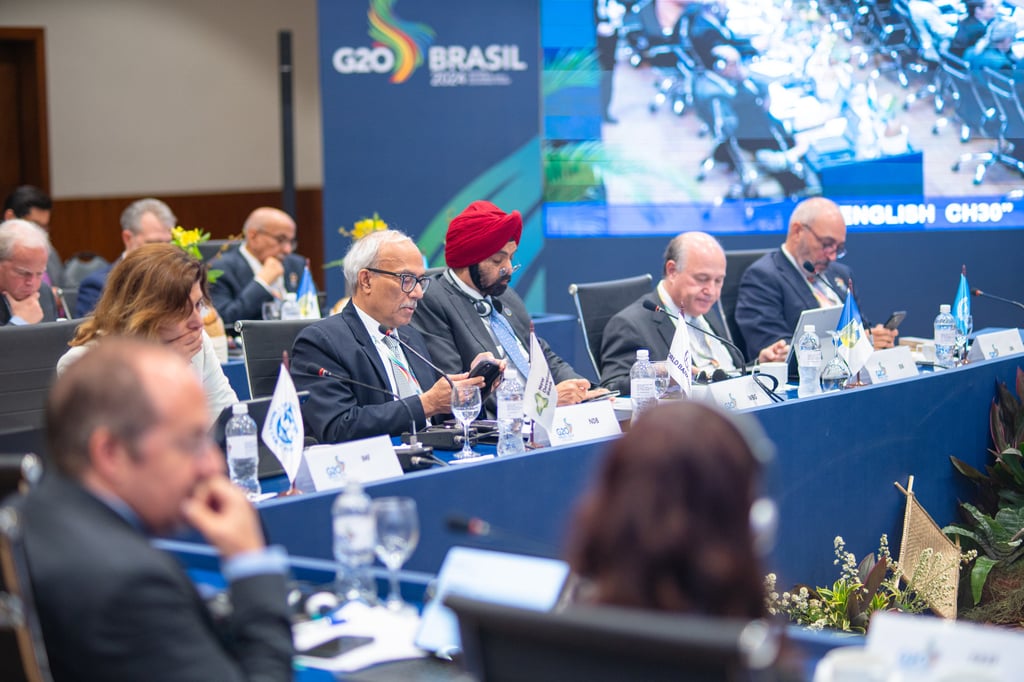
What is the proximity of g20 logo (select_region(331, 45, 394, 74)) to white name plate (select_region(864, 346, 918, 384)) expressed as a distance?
4226 mm

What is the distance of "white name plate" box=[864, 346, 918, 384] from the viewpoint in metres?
4.27

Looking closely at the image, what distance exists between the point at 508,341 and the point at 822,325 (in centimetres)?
118

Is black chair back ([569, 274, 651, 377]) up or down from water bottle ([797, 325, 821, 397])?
up

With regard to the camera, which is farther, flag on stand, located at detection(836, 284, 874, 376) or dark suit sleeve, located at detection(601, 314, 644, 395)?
dark suit sleeve, located at detection(601, 314, 644, 395)

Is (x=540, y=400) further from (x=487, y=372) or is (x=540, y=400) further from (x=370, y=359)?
(x=370, y=359)

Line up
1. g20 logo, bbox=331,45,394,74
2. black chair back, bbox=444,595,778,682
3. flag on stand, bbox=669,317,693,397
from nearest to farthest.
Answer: black chair back, bbox=444,595,778,682
flag on stand, bbox=669,317,693,397
g20 logo, bbox=331,45,394,74

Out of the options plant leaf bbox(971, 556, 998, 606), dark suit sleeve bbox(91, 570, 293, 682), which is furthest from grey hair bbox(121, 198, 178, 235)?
dark suit sleeve bbox(91, 570, 293, 682)

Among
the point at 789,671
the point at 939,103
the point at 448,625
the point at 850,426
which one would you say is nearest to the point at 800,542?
the point at 850,426

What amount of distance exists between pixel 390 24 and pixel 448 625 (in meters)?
6.32

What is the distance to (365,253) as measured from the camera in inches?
141

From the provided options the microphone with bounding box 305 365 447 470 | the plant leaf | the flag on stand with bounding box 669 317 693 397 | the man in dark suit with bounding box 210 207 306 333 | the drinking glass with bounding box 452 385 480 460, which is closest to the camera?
the microphone with bounding box 305 365 447 470

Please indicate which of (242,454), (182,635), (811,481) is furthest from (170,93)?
(182,635)

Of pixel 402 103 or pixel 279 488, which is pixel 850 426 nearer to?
pixel 279 488

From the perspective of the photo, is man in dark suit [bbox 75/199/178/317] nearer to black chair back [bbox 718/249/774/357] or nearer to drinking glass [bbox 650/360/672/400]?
black chair back [bbox 718/249/774/357]
